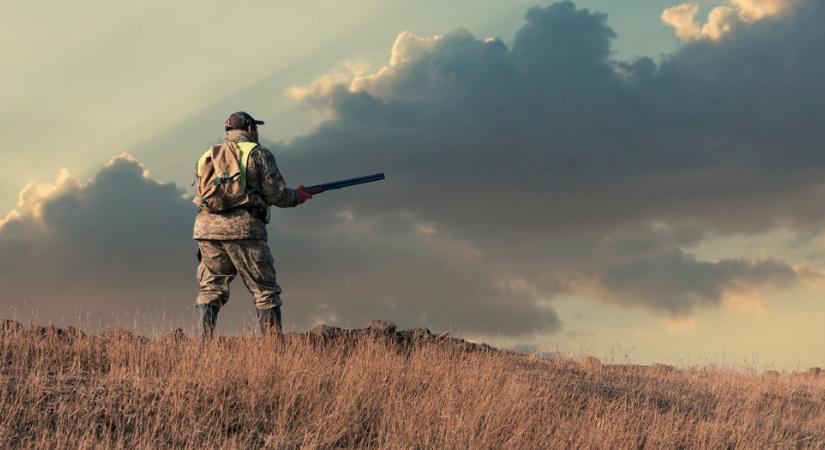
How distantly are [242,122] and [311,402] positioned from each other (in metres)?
4.15

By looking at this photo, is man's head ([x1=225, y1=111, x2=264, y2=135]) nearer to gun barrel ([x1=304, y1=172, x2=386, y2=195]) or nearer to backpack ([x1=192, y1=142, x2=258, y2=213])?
backpack ([x1=192, y1=142, x2=258, y2=213])

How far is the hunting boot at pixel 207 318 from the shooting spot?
10523 mm

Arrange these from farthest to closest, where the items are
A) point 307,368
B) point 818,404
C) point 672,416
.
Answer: point 818,404
point 672,416
point 307,368

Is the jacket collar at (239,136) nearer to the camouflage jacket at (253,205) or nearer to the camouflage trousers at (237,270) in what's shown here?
the camouflage jacket at (253,205)

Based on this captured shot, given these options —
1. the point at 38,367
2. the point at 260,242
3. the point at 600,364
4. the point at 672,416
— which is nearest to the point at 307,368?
the point at 260,242

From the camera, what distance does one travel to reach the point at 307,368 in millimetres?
9109

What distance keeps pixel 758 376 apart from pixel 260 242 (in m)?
12.0

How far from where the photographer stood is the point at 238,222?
10273 millimetres

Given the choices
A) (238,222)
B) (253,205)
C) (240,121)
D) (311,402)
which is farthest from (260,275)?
(311,402)

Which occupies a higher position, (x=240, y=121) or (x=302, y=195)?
(x=240, y=121)

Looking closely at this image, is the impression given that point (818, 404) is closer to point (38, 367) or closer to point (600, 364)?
point (600, 364)

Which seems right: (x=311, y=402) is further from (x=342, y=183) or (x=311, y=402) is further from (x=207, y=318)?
(x=342, y=183)

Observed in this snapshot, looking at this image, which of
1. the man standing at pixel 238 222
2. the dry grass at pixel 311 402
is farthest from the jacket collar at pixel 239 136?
the dry grass at pixel 311 402

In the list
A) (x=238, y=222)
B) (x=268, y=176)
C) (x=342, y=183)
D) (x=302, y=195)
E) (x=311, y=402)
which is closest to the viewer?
(x=311, y=402)
